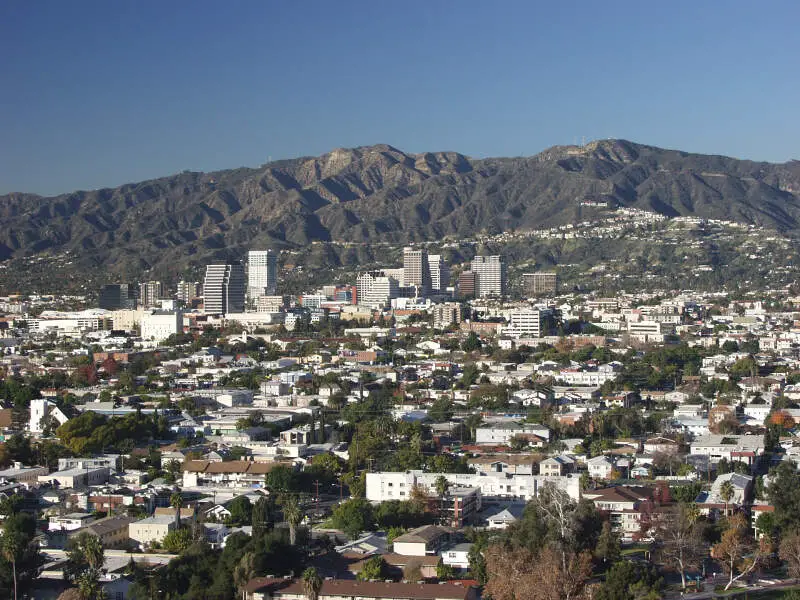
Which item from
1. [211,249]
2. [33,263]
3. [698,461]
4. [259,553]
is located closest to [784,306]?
[698,461]

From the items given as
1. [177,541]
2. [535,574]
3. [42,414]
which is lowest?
[177,541]

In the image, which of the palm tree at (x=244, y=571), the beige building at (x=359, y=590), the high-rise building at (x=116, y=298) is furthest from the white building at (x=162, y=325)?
the beige building at (x=359, y=590)

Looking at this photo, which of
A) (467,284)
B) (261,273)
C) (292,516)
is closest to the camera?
(292,516)

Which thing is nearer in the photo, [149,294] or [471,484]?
[471,484]

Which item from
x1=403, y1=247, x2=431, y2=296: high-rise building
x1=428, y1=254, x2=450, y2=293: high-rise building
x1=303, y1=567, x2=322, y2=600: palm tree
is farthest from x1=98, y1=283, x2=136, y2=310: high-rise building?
x1=303, y1=567, x2=322, y2=600: palm tree

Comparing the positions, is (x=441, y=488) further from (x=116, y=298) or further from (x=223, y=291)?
(x=116, y=298)

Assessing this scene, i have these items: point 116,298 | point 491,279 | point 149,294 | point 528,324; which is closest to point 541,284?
point 491,279

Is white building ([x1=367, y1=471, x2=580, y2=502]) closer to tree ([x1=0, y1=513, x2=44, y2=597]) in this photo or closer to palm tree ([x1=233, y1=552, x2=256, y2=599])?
palm tree ([x1=233, y1=552, x2=256, y2=599])

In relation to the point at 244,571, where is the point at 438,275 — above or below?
Result: above
